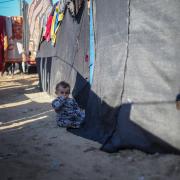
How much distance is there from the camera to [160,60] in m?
3.84

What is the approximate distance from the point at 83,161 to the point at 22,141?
4.72 ft

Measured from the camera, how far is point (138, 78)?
13.7 ft

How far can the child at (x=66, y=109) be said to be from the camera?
18.0 feet

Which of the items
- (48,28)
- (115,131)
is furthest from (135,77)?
(48,28)

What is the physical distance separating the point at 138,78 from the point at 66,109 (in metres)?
1.80

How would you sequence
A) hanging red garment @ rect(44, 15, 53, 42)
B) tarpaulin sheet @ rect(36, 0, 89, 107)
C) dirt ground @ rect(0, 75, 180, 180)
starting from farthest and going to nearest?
hanging red garment @ rect(44, 15, 53, 42) → tarpaulin sheet @ rect(36, 0, 89, 107) → dirt ground @ rect(0, 75, 180, 180)

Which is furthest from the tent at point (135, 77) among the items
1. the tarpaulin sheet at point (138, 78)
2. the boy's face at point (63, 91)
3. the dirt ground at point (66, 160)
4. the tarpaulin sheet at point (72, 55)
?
the tarpaulin sheet at point (72, 55)

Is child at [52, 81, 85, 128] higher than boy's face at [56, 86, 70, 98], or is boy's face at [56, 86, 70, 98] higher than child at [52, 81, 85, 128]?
boy's face at [56, 86, 70, 98]

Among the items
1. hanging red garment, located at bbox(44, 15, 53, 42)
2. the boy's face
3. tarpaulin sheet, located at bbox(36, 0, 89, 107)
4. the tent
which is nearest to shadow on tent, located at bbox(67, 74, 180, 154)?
the tent

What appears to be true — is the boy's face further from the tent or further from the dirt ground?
the dirt ground

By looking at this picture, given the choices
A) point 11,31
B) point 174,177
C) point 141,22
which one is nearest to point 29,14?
point 11,31

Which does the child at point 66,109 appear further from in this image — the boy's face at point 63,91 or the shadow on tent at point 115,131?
the shadow on tent at point 115,131

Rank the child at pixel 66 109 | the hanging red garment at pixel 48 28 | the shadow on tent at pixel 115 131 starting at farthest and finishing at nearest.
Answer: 1. the hanging red garment at pixel 48 28
2. the child at pixel 66 109
3. the shadow on tent at pixel 115 131

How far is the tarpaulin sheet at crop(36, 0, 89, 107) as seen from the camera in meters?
6.62
